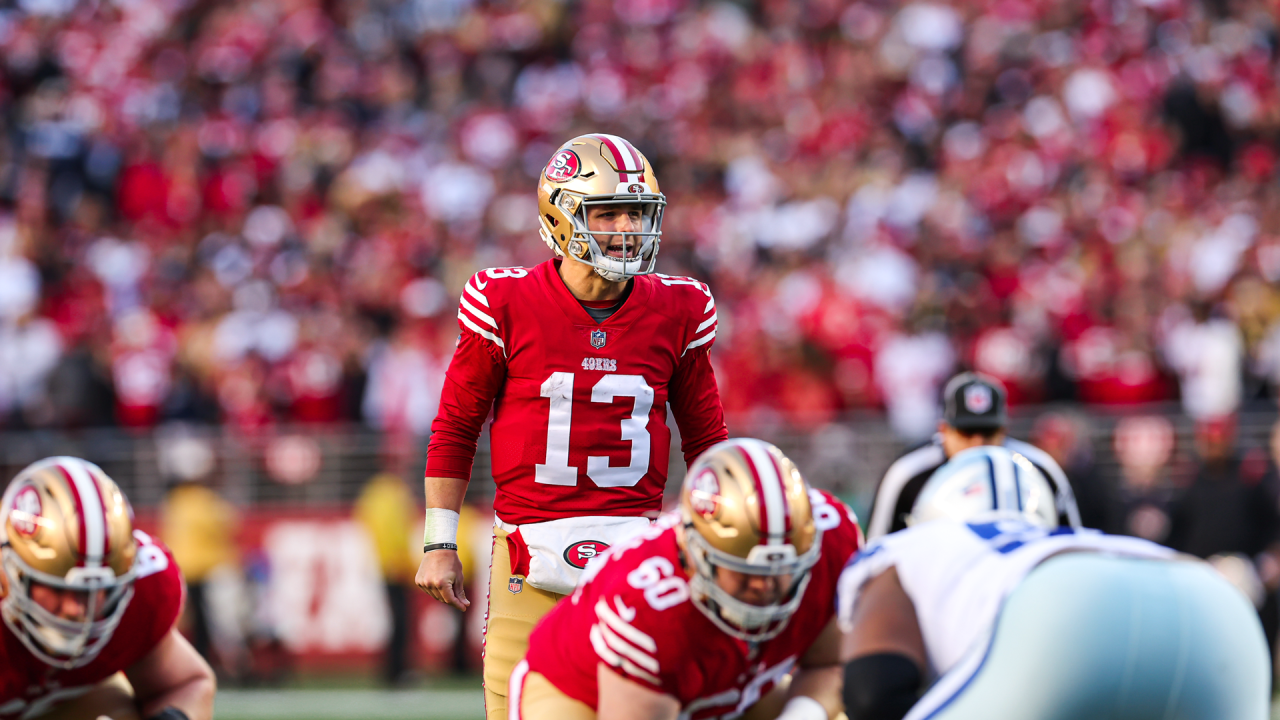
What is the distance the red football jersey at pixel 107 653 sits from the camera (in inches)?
160

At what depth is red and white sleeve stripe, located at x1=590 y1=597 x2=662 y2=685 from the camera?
11.9 ft

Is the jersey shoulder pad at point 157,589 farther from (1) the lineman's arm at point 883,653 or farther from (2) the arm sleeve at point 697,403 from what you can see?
(1) the lineman's arm at point 883,653

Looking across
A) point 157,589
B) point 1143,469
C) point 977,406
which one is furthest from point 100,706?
point 1143,469

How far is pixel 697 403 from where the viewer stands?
4941 millimetres

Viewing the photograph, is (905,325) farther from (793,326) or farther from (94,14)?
(94,14)

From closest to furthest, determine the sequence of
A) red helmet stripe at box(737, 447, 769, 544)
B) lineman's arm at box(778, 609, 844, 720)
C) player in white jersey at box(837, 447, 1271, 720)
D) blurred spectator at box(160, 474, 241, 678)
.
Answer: player in white jersey at box(837, 447, 1271, 720) → red helmet stripe at box(737, 447, 769, 544) → lineman's arm at box(778, 609, 844, 720) → blurred spectator at box(160, 474, 241, 678)

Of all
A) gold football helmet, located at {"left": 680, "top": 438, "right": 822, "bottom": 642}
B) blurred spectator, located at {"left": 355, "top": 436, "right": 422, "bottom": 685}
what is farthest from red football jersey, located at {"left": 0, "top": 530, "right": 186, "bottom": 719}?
blurred spectator, located at {"left": 355, "top": 436, "right": 422, "bottom": 685}

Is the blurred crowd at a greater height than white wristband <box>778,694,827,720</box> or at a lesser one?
greater

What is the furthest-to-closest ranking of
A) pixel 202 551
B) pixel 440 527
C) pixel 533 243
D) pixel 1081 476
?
pixel 533 243
pixel 202 551
pixel 1081 476
pixel 440 527

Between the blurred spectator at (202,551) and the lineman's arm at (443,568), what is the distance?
25.7ft

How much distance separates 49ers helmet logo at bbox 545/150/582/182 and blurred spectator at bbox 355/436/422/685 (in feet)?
24.2

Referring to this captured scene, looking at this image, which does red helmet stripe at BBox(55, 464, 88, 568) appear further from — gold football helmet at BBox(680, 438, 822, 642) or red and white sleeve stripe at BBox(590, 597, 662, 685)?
gold football helmet at BBox(680, 438, 822, 642)

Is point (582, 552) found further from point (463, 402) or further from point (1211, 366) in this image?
point (1211, 366)

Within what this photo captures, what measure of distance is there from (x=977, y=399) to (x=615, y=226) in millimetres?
2333
